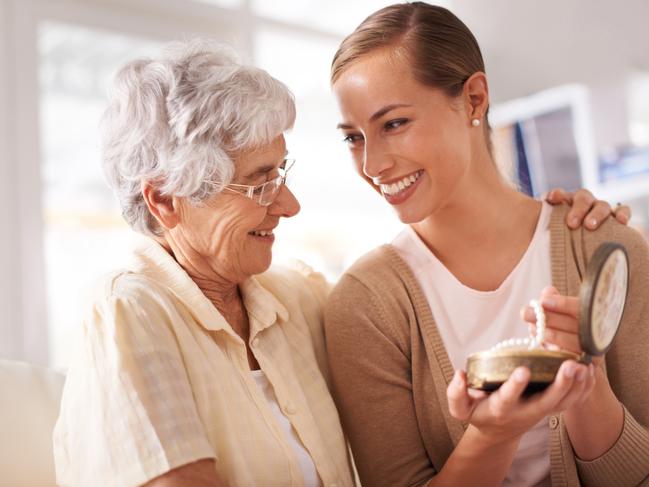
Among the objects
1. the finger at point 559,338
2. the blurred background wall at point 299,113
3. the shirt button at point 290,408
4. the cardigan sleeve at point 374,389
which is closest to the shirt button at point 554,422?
the cardigan sleeve at point 374,389

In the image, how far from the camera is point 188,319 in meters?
1.44

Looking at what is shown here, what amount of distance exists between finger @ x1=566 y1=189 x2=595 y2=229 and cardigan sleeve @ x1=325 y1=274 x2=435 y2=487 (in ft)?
1.38

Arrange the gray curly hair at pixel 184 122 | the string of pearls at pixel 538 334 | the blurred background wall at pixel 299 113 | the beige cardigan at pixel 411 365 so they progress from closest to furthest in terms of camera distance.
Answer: the string of pearls at pixel 538 334, the gray curly hair at pixel 184 122, the beige cardigan at pixel 411 365, the blurred background wall at pixel 299 113

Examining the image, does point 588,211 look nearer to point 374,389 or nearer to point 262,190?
point 374,389

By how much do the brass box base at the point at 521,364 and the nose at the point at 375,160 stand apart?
24.4 inches

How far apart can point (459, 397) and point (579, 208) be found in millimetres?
733

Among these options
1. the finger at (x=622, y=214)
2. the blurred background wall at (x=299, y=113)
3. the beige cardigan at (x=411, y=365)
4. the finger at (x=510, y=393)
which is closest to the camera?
the finger at (x=510, y=393)

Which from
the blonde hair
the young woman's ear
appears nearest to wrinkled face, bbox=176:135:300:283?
the blonde hair

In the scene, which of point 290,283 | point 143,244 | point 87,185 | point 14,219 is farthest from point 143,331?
point 87,185

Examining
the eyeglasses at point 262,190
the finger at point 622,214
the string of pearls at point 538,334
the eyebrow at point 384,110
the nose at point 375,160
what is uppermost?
the eyebrow at point 384,110

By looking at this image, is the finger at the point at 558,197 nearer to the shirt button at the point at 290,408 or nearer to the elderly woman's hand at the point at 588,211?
the elderly woman's hand at the point at 588,211

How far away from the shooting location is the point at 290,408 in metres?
1.50

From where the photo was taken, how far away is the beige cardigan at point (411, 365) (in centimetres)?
158

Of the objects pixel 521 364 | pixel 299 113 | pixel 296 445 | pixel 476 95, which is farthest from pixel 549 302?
pixel 299 113
